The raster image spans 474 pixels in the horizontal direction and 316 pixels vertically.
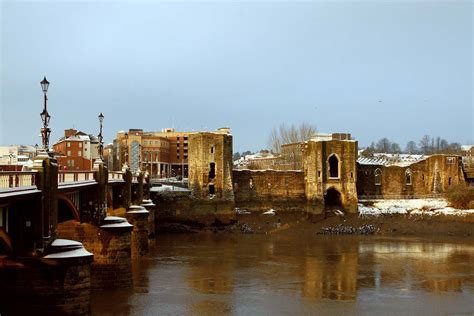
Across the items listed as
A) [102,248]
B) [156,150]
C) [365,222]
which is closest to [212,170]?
[365,222]

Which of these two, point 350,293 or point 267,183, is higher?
point 267,183

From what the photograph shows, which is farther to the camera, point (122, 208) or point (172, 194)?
point (172, 194)

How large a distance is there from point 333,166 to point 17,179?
51920 millimetres

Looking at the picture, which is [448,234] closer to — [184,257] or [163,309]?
[184,257]

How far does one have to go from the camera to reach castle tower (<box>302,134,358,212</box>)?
62719mm

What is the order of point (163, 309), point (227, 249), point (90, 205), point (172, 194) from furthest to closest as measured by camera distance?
point (172, 194) → point (227, 249) → point (90, 205) → point (163, 309)

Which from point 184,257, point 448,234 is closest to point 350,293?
point 184,257

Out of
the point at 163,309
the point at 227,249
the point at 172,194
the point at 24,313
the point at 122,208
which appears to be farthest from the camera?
the point at 172,194

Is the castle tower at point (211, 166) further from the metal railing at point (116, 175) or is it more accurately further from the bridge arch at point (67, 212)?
the bridge arch at point (67, 212)

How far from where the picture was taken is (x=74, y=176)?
25703 mm

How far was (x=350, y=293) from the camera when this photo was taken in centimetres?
2798

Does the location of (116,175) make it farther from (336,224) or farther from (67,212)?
(336,224)

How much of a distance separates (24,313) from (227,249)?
2736 cm

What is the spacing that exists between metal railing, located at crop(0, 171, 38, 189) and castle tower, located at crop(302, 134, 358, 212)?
1840 inches
